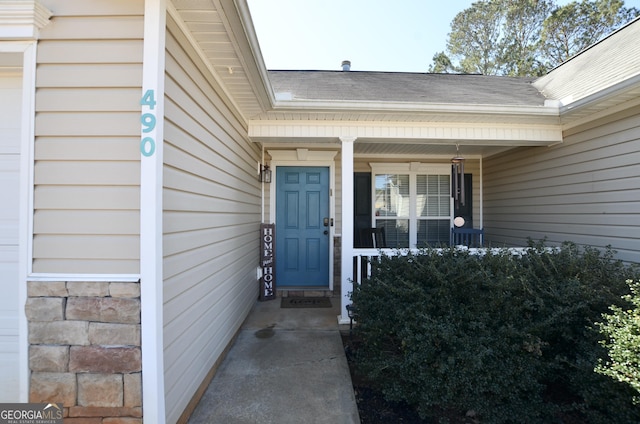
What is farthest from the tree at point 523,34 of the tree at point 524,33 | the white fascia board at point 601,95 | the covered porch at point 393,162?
the white fascia board at point 601,95

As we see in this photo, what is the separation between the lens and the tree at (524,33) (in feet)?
39.9

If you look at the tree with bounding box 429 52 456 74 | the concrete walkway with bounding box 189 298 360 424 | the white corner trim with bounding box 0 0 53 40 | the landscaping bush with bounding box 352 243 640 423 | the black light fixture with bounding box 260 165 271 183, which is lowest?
the concrete walkway with bounding box 189 298 360 424

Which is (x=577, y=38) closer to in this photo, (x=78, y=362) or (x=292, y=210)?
(x=292, y=210)

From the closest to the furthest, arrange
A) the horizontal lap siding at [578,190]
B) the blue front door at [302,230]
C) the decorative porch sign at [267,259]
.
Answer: the horizontal lap siding at [578,190] < the decorative porch sign at [267,259] < the blue front door at [302,230]

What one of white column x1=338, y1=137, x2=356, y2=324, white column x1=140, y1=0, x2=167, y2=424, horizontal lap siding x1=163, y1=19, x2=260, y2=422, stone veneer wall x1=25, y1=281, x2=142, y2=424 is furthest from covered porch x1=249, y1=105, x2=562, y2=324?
stone veneer wall x1=25, y1=281, x2=142, y2=424

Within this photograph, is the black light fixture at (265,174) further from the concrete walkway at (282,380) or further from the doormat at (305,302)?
the concrete walkway at (282,380)

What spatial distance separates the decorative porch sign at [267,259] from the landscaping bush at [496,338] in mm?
2155

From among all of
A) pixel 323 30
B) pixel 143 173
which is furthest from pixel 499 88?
pixel 143 173

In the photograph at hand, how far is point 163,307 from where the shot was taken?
1621 millimetres

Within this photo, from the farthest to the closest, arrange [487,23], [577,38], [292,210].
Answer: [487,23] → [577,38] → [292,210]

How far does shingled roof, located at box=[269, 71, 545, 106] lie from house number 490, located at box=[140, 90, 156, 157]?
1860mm

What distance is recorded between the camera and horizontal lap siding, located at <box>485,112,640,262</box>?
118 inches

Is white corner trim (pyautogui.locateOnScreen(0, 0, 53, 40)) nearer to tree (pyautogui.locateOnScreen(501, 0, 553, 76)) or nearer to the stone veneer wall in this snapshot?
the stone veneer wall

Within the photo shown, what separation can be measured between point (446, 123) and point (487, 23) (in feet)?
46.7
